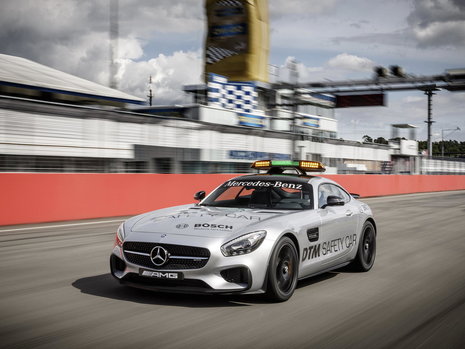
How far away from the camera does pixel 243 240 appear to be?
18.2 feet

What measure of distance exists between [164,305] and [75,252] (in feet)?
13.4

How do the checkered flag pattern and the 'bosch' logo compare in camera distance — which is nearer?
the 'bosch' logo

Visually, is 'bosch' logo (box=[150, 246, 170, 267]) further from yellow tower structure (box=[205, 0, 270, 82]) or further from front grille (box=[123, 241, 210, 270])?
yellow tower structure (box=[205, 0, 270, 82])

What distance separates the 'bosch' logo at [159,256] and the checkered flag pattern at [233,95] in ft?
105

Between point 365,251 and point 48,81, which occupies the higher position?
point 48,81

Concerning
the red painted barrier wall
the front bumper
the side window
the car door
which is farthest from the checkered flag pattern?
the front bumper

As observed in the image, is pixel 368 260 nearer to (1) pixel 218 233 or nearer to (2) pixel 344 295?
(2) pixel 344 295

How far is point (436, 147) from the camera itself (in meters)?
170

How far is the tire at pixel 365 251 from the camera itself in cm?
784

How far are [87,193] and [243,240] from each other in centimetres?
1035

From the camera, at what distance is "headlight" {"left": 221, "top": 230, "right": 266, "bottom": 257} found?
5.45 meters

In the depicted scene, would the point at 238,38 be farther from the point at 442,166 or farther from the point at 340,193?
the point at 340,193

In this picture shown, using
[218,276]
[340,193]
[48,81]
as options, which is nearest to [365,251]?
[340,193]

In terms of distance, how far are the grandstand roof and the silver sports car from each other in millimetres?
16997
